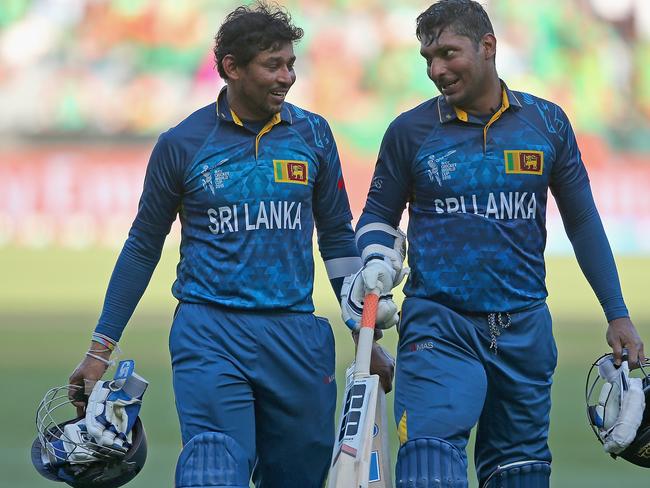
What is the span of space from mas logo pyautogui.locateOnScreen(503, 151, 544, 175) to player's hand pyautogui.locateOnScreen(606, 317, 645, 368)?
2.03ft

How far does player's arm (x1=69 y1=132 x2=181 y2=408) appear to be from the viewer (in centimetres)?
480

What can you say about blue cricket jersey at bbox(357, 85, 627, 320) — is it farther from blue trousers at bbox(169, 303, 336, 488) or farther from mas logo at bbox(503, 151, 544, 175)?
blue trousers at bbox(169, 303, 336, 488)

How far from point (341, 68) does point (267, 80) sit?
16219 mm

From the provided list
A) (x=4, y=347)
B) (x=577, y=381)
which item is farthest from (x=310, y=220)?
(x=4, y=347)

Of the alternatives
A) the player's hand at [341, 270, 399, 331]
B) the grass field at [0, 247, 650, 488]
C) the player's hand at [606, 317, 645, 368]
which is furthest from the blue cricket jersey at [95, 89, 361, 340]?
the grass field at [0, 247, 650, 488]

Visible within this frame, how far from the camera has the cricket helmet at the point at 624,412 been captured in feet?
15.4

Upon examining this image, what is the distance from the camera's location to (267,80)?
4777 millimetres

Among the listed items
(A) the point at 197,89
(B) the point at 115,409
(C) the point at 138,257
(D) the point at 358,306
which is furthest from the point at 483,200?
(A) the point at 197,89

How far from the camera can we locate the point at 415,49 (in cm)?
2108

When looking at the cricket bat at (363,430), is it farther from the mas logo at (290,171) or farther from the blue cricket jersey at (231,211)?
the mas logo at (290,171)

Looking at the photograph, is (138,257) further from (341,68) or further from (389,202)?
(341,68)

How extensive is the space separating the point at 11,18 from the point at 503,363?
58.7 ft

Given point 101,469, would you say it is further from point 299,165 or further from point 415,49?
point 415,49

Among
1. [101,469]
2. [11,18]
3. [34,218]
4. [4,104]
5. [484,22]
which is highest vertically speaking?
[11,18]
